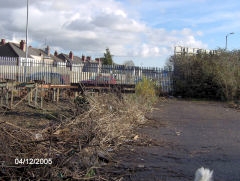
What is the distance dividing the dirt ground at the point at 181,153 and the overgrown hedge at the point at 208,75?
1108cm

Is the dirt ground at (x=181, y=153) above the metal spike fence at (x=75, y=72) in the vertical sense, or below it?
below

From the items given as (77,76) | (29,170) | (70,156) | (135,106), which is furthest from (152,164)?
(77,76)

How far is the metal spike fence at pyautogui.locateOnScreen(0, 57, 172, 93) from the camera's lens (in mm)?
24422

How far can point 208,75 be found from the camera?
2297cm

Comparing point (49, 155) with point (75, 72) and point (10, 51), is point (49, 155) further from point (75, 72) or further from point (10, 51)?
point (10, 51)

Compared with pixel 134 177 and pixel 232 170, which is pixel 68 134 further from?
pixel 232 170

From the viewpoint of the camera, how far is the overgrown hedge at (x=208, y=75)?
21.6 metres

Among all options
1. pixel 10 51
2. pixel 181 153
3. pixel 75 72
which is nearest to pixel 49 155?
pixel 181 153

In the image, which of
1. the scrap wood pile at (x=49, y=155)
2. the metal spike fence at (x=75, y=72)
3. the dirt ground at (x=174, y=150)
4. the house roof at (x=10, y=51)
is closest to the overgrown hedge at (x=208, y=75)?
the metal spike fence at (x=75, y=72)

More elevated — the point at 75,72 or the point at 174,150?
the point at 75,72

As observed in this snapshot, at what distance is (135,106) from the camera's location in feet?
35.3

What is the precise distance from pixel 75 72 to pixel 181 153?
767 inches
